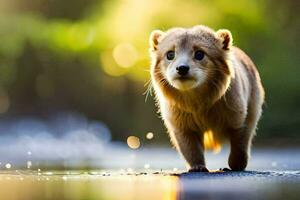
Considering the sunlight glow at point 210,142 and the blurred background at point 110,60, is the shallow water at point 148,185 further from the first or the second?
the blurred background at point 110,60

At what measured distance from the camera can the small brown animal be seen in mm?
3379

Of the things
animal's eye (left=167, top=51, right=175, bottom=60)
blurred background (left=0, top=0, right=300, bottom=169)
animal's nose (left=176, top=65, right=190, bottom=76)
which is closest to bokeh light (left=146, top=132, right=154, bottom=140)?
blurred background (left=0, top=0, right=300, bottom=169)

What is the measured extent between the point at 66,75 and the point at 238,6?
1.40 meters

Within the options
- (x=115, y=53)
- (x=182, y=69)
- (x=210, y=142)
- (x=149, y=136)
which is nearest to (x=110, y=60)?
(x=115, y=53)

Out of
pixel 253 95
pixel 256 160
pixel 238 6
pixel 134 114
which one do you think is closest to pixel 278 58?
pixel 238 6

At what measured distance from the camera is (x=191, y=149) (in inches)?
140

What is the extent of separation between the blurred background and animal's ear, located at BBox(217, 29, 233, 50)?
2.99 m

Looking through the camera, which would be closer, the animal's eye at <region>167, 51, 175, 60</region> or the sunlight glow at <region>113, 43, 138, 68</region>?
the animal's eye at <region>167, 51, 175, 60</region>

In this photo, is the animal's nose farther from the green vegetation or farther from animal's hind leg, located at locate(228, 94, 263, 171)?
the green vegetation

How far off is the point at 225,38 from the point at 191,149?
398 mm

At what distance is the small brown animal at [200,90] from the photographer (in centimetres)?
338

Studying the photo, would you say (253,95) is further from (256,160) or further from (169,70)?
(256,160)

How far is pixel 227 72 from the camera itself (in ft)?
11.3

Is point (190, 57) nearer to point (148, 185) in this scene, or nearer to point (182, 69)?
point (182, 69)
